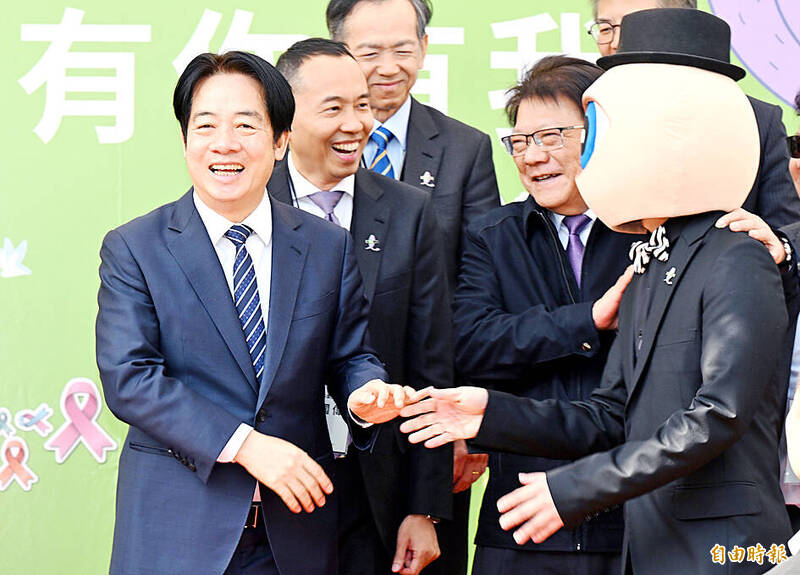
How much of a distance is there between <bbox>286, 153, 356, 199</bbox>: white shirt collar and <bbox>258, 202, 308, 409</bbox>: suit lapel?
0.39 metres

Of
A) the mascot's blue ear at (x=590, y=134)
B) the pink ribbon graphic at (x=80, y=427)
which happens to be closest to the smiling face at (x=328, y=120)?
the mascot's blue ear at (x=590, y=134)

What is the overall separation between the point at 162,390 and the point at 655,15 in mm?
1268

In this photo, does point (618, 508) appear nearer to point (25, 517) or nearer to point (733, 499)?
point (733, 499)

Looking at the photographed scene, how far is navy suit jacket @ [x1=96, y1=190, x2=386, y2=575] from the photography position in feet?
7.68

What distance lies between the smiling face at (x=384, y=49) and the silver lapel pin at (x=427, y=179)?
23cm

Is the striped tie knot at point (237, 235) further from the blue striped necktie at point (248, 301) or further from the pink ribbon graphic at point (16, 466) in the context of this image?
the pink ribbon graphic at point (16, 466)

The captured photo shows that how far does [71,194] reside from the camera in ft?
13.4

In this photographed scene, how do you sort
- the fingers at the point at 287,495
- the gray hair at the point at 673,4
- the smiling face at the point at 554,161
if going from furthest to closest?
the gray hair at the point at 673,4
the smiling face at the point at 554,161
the fingers at the point at 287,495

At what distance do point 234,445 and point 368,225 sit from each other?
2.81ft

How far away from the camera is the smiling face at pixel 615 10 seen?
3.38 meters

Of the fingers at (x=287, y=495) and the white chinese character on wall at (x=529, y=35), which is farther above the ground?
the white chinese character on wall at (x=529, y=35)

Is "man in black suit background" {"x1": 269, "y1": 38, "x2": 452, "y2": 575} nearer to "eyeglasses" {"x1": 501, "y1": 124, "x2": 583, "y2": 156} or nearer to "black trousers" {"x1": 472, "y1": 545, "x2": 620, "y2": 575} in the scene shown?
"black trousers" {"x1": 472, "y1": 545, "x2": 620, "y2": 575}

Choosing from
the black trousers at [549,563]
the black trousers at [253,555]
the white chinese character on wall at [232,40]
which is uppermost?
the white chinese character on wall at [232,40]

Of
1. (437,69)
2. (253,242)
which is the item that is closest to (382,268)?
(253,242)
